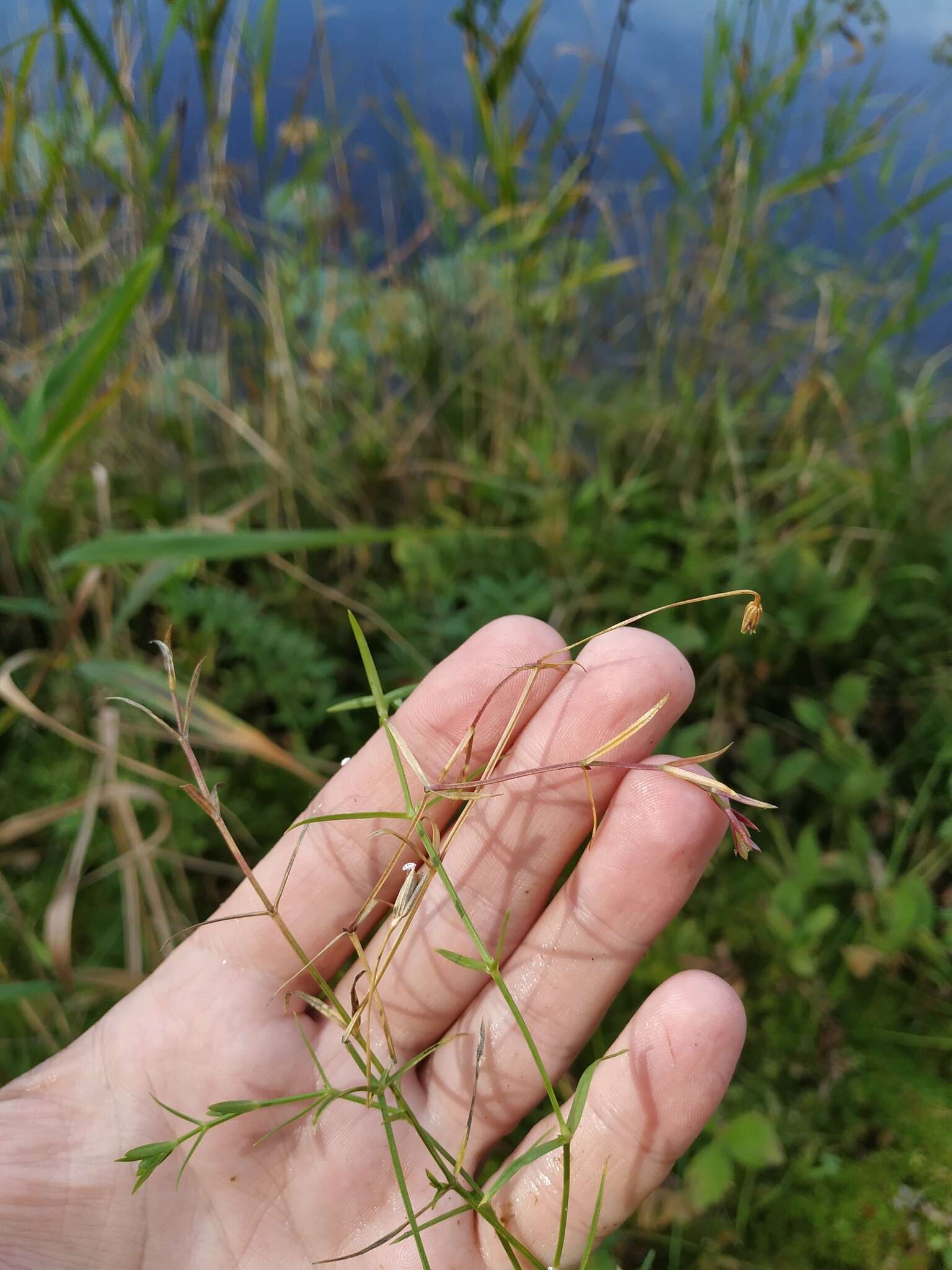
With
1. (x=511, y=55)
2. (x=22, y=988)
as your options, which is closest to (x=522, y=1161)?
(x=22, y=988)

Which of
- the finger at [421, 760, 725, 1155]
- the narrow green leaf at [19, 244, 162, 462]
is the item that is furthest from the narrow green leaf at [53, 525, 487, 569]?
the finger at [421, 760, 725, 1155]

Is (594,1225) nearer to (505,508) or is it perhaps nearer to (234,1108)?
(234,1108)

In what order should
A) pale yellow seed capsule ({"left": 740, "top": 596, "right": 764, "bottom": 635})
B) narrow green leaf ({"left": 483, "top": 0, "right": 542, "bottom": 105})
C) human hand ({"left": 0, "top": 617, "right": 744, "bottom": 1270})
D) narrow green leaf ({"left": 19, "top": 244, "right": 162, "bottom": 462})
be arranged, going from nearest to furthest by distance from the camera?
pale yellow seed capsule ({"left": 740, "top": 596, "right": 764, "bottom": 635})
human hand ({"left": 0, "top": 617, "right": 744, "bottom": 1270})
narrow green leaf ({"left": 19, "top": 244, "right": 162, "bottom": 462})
narrow green leaf ({"left": 483, "top": 0, "right": 542, "bottom": 105})

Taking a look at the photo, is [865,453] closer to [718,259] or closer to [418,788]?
[718,259]

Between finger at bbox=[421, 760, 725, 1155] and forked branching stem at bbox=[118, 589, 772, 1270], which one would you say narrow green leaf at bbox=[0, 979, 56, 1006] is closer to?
forked branching stem at bbox=[118, 589, 772, 1270]

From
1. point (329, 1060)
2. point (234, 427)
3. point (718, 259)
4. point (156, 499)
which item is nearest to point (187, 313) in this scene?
point (234, 427)

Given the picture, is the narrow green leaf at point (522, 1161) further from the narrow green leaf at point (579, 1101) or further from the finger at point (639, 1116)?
the finger at point (639, 1116)
